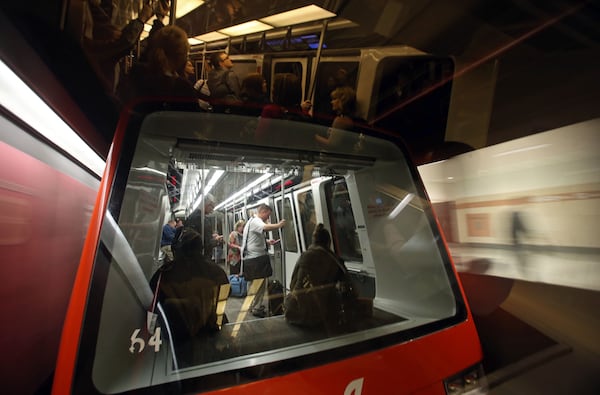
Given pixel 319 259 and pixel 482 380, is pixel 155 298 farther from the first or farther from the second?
pixel 482 380

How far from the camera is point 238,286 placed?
76.9 inches

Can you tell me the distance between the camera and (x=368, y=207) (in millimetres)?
2357

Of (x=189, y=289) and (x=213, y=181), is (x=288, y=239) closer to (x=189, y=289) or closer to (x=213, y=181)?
(x=213, y=181)

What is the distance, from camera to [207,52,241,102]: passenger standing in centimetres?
194

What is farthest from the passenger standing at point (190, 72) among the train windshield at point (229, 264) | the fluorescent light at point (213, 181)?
the fluorescent light at point (213, 181)

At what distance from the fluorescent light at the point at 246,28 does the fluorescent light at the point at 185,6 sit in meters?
0.24

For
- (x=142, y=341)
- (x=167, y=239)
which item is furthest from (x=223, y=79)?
(x=142, y=341)

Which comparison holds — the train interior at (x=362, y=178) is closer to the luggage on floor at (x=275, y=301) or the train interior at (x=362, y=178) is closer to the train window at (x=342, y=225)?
the luggage on floor at (x=275, y=301)

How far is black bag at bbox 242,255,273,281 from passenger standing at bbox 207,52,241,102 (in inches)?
48.6

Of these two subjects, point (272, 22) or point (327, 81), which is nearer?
point (272, 22)

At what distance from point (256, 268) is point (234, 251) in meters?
0.32

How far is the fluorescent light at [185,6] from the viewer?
1792mm

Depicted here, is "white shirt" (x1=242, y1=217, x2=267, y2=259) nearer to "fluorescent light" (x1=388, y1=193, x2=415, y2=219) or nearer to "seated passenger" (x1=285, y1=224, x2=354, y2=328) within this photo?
"seated passenger" (x1=285, y1=224, x2=354, y2=328)

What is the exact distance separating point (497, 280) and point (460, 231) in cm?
Answer: 49
